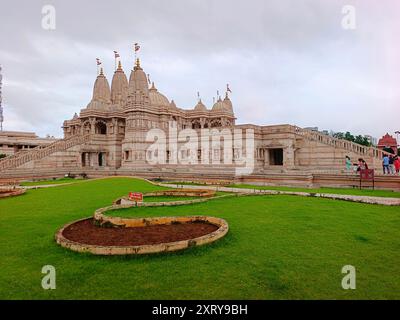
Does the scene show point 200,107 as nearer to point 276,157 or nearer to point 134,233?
point 276,157

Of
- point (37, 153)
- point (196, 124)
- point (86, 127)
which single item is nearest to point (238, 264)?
point (37, 153)

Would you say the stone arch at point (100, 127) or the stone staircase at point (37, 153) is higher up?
the stone arch at point (100, 127)

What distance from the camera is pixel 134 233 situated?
801cm

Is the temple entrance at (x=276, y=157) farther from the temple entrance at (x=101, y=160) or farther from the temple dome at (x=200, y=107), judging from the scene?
the temple entrance at (x=101, y=160)

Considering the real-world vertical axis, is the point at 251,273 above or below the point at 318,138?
below

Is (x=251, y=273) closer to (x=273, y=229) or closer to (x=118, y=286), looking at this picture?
(x=118, y=286)

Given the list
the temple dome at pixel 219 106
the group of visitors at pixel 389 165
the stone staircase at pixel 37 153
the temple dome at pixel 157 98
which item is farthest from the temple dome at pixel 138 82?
the group of visitors at pixel 389 165

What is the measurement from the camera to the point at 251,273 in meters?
5.49

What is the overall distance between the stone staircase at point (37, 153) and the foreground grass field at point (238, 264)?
2342 cm

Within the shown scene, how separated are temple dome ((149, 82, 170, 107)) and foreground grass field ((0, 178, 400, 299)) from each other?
140 feet

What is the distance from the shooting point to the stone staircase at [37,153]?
97.1ft

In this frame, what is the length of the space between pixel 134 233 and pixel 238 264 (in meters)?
3.26
